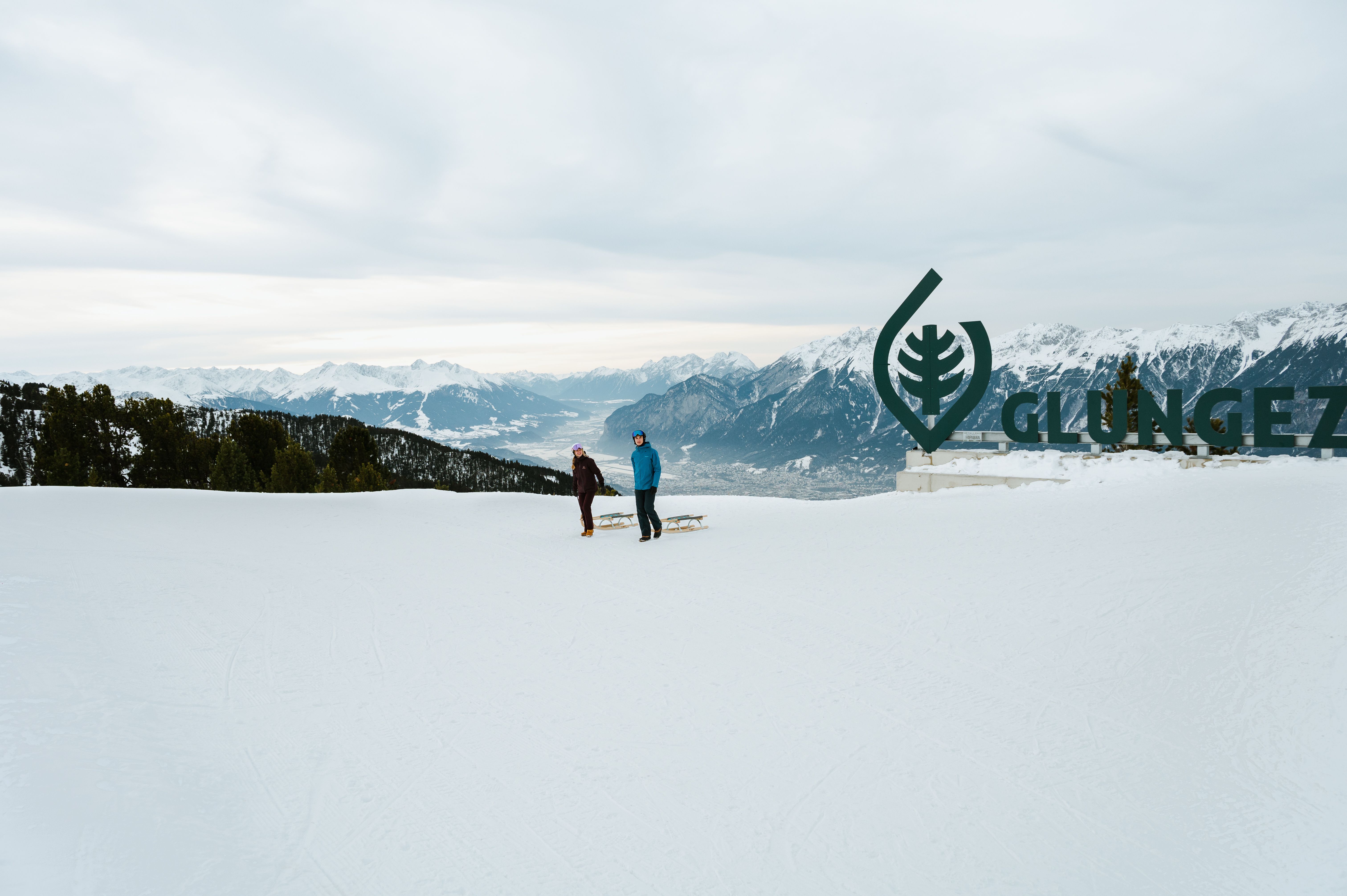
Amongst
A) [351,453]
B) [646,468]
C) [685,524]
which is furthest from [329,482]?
[646,468]

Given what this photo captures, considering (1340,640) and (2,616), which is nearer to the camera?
(1340,640)

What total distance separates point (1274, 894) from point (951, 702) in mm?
2425

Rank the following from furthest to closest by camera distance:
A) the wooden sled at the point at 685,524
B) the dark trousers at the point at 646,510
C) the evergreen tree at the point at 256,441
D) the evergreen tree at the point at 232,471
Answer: the evergreen tree at the point at 256,441, the evergreen tree at the point at 232,471, the wooden sled at the point at 685,524, the dark trousers at the point at 646,510

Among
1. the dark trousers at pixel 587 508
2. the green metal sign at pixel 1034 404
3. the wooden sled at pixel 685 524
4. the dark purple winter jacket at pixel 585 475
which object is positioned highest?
the green metal sign at pixel 1034 404

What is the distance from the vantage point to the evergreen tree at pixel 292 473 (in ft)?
190

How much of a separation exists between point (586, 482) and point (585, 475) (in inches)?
6.4

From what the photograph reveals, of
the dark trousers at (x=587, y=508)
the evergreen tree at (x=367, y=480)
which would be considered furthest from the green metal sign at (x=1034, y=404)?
the evergreen tree at (x=367, y=480)

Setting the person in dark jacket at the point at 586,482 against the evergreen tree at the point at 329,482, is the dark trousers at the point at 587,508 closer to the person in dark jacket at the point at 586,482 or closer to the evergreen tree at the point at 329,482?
the person in dark jacket at the point at 586,482

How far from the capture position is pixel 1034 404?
23578mm

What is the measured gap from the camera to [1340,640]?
6660mm

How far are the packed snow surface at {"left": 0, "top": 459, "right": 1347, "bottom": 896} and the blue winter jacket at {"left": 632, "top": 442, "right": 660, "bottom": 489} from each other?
9.48 feet

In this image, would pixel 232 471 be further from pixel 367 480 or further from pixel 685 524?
pixel 685 524

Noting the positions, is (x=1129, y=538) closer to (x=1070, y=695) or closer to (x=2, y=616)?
(x=1070, y=695)

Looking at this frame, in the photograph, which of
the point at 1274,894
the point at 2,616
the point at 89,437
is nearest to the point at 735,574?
the point at 1274,894
